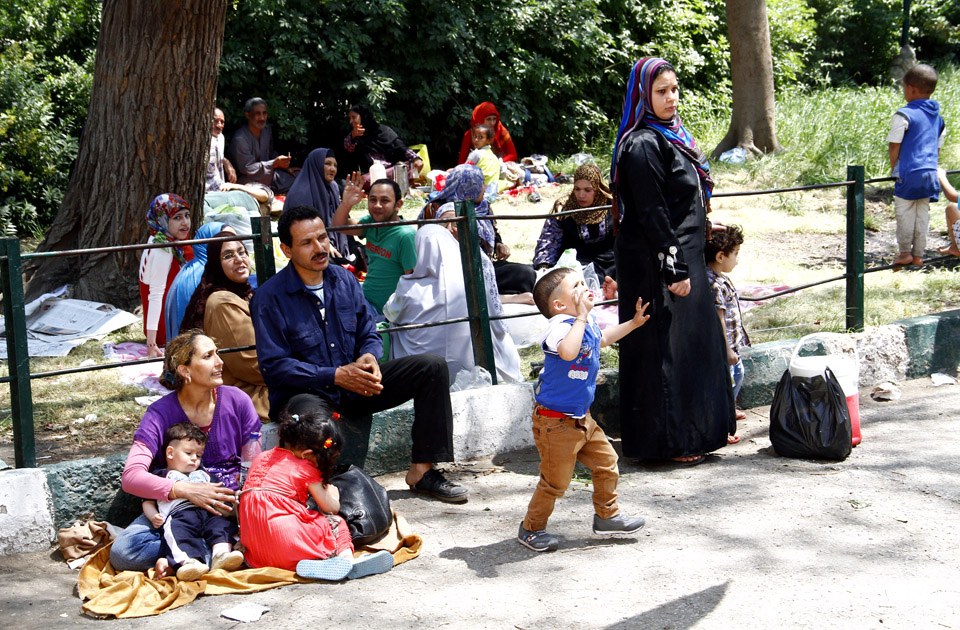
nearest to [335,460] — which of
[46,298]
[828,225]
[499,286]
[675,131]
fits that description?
[675,131]

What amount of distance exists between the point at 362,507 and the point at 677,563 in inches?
49.5

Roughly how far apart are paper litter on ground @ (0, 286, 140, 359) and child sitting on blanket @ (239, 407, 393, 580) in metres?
3.34

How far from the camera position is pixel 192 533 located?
153 inches

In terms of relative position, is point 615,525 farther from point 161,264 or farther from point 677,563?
point 161,264

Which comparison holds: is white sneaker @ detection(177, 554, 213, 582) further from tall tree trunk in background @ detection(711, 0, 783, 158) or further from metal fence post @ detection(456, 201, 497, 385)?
tall tree trunk in background @ detection(711, 0, 783, 158)

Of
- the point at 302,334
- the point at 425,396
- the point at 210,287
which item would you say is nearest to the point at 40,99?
the point at 210,287

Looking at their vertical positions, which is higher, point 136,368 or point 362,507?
point 136,368

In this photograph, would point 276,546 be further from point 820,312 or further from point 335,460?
point 820,312

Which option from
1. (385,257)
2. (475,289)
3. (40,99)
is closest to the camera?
(475,289)

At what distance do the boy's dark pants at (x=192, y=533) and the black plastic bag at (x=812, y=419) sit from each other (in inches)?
107

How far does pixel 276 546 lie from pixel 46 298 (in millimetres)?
4408

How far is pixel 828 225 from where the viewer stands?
10297mm

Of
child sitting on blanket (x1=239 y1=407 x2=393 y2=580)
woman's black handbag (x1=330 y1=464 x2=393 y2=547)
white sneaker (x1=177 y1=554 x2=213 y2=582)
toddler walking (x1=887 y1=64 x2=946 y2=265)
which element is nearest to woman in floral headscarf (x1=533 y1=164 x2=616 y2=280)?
toddler walking (x1=887 y1=64 x2=946 y2=265)

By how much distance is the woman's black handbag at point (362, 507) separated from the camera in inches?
158
